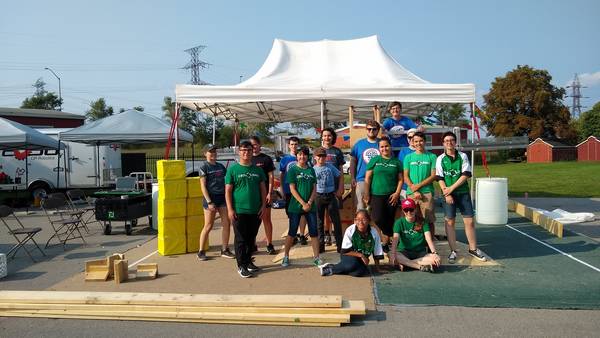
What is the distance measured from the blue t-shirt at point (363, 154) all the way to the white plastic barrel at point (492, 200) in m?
3.35

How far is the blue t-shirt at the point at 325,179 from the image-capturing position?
600cm

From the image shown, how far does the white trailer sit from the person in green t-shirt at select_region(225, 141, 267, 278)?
1176 cm

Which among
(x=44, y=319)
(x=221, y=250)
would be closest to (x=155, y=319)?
(x=44, y=319)

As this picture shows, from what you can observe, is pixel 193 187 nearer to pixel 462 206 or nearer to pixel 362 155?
pixel 362 155

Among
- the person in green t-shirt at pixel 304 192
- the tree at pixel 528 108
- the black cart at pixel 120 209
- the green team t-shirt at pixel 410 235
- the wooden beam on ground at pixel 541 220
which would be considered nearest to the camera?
the green team t-shirt at pixel 410 235

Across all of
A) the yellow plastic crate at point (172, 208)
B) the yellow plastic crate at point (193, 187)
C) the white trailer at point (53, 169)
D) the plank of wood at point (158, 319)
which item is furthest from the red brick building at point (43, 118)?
the plank of wood at point (158, 319)

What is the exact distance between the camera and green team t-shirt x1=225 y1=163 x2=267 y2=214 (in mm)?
5434

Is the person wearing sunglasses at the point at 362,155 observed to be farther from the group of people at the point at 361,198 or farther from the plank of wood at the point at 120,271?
the plank of wood at the point at 120,271

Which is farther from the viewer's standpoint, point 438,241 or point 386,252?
point 438,241

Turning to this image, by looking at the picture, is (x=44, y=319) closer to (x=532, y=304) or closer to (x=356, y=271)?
(x=356, y=271)

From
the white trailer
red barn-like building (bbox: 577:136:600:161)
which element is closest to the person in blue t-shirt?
the white trailer

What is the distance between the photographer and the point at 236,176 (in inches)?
215

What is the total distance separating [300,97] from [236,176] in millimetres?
2606

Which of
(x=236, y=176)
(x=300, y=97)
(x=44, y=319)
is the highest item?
(x=300, y=97)
